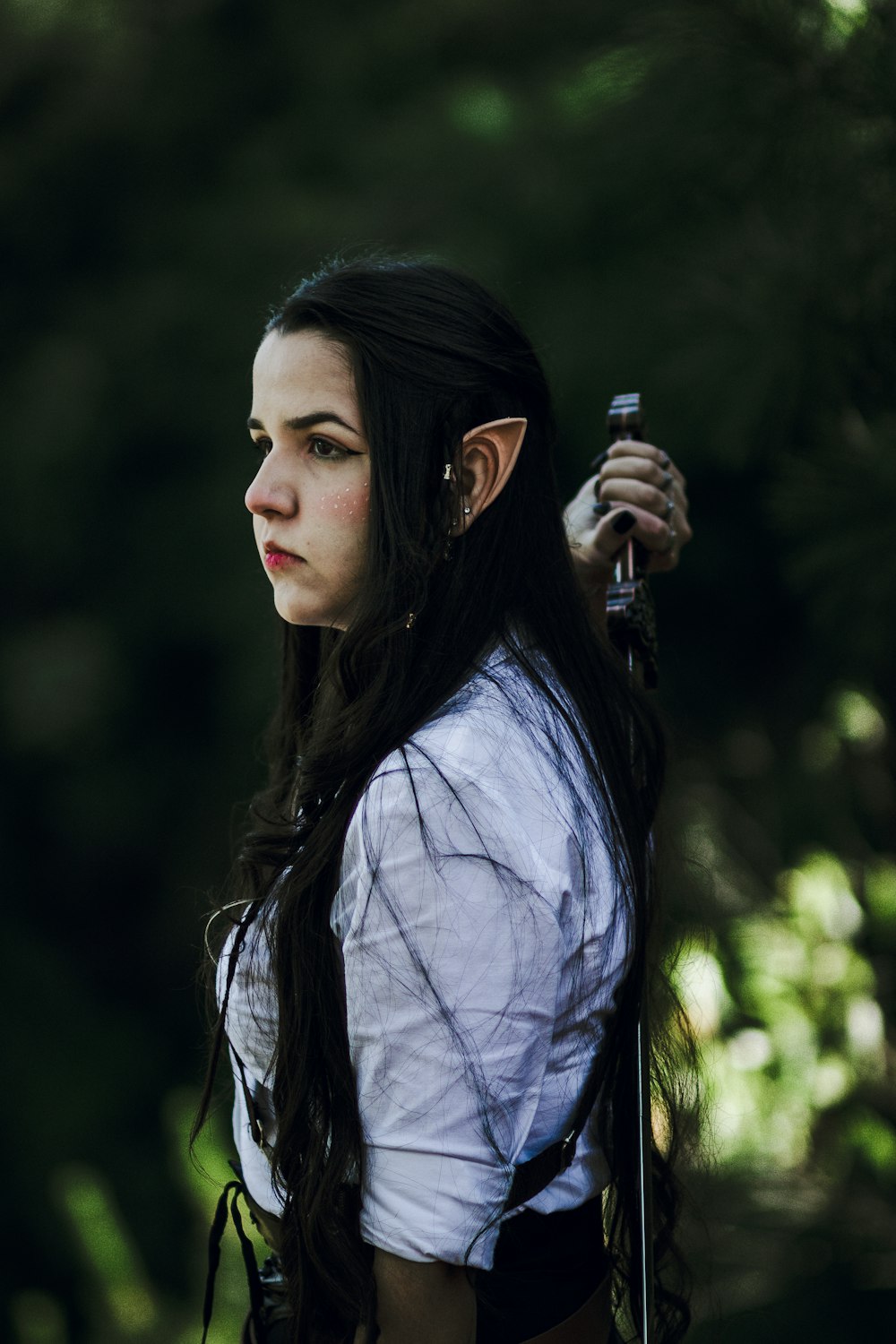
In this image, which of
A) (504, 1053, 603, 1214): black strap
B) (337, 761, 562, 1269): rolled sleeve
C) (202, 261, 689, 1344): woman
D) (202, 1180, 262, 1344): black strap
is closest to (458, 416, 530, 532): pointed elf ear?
(202, 261, 689, 1344): woman

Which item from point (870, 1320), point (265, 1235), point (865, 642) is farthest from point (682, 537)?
point (870, 1320)

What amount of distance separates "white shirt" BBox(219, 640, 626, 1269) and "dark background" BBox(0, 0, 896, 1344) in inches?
18.1

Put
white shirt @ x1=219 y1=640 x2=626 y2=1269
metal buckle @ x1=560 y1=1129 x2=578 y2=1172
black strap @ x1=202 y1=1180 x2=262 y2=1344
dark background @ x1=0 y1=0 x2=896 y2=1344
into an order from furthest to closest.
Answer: dark background @ x1=0 y1=0 x2=896 y2=1344
black strap @ x1=202 y1=1180 x2=262 y2=1344
metal buckle @ x1=560 y1=1129 x2=578 y2=1172
white shirt @ x1=219 y1=640 x2=626 y2=1269

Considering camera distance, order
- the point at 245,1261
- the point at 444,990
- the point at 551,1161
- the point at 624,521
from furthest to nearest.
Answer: the point at 624,521, the point at 245,1261, the point at 551,1161, the point at 444,990

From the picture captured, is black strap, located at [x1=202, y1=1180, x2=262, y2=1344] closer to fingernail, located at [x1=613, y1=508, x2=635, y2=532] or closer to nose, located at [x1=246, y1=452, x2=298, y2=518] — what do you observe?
nose, located at [x1=246, y1=452, x2=298, y2=518]

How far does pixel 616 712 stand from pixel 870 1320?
101 cm

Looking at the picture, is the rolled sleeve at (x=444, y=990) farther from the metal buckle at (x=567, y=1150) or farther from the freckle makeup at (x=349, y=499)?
the freckle makeup at (x=349, y=499)

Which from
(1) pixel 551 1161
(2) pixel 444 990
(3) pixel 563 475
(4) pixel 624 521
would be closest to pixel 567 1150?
(1) pixel 551 1161

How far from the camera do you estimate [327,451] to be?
3.48 feet

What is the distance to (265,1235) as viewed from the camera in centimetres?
110

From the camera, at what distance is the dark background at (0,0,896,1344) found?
1476 millimetres

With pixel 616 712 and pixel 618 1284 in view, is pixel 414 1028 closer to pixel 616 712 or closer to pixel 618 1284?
pixel 616 712

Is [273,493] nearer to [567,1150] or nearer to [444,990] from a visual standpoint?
[444,990]

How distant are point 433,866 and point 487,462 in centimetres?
35
